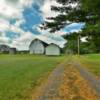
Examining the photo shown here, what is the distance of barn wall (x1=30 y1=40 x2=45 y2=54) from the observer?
12798 cm

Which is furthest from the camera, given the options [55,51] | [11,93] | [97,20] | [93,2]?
[55,51]

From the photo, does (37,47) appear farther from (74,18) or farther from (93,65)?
(74,18)

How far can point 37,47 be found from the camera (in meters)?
130

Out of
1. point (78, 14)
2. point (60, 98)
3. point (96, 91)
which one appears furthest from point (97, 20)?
point (60, 98)

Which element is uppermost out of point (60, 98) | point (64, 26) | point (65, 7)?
point (65, 7)

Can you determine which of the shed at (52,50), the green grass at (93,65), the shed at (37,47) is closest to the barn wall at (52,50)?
the shed at (52,50)

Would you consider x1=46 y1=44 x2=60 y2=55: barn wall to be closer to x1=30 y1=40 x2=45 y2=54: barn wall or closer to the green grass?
x1=30 y1=40 x2=45 y2=54: barn wall

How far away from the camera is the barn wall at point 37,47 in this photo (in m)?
128

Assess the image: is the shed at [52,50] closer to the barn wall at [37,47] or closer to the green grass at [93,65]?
the barn wall at [37,47]

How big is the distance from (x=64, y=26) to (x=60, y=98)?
20000 millimetres

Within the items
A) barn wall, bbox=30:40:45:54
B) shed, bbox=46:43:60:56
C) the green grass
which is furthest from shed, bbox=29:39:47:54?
the green grass

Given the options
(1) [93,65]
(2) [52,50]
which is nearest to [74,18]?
(1) [93,65]

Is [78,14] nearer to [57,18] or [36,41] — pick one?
[57,18]

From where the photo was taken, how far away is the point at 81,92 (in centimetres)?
1376
